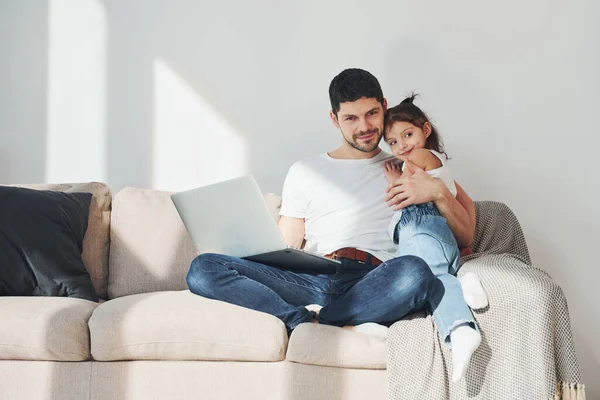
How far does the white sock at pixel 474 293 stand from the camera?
6.46 feet

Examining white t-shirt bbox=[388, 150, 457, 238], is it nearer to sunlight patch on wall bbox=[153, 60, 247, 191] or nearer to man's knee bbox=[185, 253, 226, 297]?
man's knee bbox=[185, 253, 226, 297]

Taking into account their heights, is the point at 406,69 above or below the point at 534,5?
below

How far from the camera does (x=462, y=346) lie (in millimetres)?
1873

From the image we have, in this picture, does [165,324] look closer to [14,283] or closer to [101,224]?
[14,283]

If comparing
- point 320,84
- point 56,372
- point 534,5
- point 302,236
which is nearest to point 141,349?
point 56,372

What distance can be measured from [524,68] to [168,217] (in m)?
1.59

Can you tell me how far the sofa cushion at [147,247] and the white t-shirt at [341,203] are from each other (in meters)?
0.22

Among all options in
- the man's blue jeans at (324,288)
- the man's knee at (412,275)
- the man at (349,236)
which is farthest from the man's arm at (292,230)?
Result: the man's knee at (412,275)

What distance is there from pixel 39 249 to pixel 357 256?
1.11 metres

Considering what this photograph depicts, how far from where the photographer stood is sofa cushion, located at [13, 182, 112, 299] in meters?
2.81

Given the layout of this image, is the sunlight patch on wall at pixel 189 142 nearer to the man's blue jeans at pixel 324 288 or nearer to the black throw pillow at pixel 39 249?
the black throw pillow at pixel 39 249

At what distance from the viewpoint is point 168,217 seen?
2.87 m

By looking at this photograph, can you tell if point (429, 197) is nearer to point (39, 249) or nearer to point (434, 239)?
point (434, 239)

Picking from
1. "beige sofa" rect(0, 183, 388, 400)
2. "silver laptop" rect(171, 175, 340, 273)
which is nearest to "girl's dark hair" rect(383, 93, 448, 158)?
"silver laptop" rect(171, 175, 340, 273)
